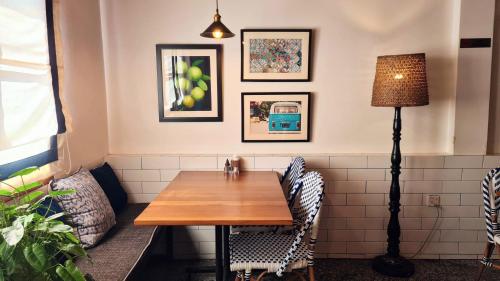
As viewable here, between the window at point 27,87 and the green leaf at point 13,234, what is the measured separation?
2.86 ft

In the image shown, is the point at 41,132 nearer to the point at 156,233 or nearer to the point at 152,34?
the point at 156,233

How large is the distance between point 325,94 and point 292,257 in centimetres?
144

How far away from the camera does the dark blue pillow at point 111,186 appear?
2619 mm

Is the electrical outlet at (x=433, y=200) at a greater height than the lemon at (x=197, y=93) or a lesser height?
lesser

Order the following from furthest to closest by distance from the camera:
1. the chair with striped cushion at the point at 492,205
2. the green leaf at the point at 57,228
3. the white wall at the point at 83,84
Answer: the white wall at the point at 83,84 → the chair with striped cushion at the point at 492,205 → the green leaf at the point at 57,228

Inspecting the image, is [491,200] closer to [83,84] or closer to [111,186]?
[111,186]

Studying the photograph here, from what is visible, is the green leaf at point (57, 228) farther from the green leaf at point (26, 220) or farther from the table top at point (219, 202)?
the table top at point (219, 202)

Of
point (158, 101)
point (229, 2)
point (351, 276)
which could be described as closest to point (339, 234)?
point (351, 276)

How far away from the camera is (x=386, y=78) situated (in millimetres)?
2475

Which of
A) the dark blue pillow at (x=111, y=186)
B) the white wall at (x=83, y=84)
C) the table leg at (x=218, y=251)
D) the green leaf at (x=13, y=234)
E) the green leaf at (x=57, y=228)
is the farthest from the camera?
the dark blue pillow at (x=111, y=186)

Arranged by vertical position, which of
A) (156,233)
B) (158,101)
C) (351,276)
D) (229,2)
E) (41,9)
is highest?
(229,2)

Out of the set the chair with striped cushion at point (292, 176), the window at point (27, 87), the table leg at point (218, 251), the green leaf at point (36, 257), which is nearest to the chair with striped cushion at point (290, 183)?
the chair with striped cushion at point (292, 176)

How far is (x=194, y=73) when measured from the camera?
113 inches

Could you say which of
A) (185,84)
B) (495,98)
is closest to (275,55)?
(185,84)
